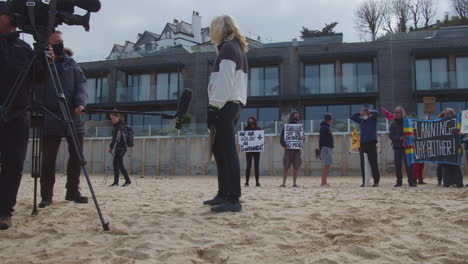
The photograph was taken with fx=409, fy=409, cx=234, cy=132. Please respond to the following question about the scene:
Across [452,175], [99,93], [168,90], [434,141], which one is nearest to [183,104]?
[452,175]

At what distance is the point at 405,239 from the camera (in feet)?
10.2

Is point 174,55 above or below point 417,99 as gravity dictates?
above

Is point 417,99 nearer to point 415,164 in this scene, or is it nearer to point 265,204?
A: point 415,164

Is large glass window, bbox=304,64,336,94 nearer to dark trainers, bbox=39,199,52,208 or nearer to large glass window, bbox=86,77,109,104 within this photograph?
large glass window, bbox=86,77,109,104

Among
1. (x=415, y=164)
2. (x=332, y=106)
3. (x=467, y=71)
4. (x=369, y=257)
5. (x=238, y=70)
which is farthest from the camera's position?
(x=332, y=106)

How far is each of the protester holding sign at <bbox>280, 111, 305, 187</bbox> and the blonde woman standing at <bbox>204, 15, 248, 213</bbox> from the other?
584 cm

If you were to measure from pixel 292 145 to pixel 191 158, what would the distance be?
533 inches

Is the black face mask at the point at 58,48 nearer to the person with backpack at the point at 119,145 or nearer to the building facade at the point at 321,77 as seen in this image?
the person with backpack at the point at 119,145

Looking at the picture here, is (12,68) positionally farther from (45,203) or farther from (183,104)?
(45,203)

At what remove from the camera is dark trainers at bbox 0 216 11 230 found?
3543 millimetres

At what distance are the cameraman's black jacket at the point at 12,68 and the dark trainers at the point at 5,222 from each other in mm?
963

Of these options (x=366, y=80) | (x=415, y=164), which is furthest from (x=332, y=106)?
(x=415, y=164)

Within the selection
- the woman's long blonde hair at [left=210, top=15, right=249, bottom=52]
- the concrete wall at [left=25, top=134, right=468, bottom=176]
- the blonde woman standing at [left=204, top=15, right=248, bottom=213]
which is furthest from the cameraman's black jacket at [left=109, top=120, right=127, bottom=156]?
the concrete wall at [left=25, top=134, right=468, bottom=176]

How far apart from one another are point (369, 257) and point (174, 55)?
30974 mm
